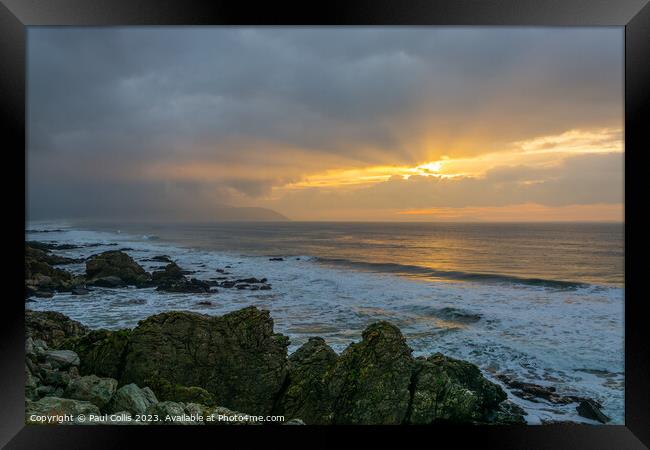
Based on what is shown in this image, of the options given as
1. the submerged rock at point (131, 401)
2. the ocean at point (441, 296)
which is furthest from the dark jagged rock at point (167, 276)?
the submerged rock at point (131, 401)

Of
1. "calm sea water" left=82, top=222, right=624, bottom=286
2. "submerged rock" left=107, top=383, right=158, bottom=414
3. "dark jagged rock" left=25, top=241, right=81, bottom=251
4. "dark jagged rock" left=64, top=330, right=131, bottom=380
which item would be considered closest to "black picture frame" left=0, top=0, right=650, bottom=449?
"submerged rock" left=107, top=383, right=158, bottom=414

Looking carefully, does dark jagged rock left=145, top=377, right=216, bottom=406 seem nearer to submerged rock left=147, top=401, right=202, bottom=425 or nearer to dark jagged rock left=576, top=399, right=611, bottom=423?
submerged rock left=147, top=401, right=202, bottom=425

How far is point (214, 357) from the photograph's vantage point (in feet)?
10.8

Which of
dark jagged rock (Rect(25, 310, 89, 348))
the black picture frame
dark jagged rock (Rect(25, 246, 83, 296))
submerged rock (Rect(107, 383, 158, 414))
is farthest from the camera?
dark jagged rock (Rect(25, 246, 83, 296))

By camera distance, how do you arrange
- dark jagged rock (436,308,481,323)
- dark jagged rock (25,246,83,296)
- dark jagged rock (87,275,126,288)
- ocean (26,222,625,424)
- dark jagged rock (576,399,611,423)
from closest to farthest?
1. dark jagged rock (576,399,611,423)
2. ocean (26,222,625,424)
3. dark jagged rock (25,246,83,296)
4. dark jagged rock (436,308,481,323)
5. dark jagged rock (87,275,126,288)

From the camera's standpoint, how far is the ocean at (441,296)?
5.02 meters

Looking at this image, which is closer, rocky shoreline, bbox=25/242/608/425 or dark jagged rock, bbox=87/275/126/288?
rocky shoreline, bbox=25/242/608/425

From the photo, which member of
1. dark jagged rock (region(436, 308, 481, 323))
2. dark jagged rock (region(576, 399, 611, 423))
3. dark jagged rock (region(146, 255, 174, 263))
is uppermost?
dark jagged rock (region(146, 255, 174, 263))

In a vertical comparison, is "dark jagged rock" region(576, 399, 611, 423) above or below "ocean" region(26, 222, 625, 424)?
below

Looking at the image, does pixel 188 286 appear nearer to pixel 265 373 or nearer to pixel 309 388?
pixel 265 373

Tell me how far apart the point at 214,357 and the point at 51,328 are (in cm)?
218

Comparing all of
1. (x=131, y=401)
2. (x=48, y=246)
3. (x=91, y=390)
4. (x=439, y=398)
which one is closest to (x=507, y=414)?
(x=439, y=398)

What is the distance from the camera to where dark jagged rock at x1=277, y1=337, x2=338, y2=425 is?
10.3ft

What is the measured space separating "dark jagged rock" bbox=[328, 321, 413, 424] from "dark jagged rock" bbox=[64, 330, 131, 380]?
6.69 feet
